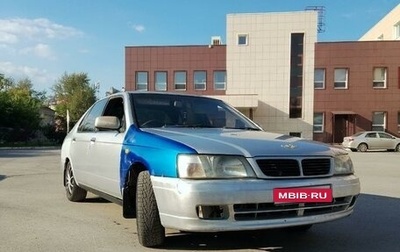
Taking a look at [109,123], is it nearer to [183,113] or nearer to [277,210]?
[183,113]

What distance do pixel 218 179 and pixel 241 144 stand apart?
1.50 feet

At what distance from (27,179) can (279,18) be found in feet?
98.7

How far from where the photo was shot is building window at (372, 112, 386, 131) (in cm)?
3650

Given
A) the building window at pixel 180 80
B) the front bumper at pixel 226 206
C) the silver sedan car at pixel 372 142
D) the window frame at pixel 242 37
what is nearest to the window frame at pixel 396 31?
the window frame at pixel 242 37

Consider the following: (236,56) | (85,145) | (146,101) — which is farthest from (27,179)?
(236,56)

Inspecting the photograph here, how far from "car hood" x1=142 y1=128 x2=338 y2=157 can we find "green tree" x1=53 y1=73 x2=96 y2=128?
197 ft

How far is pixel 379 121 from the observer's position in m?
36.7

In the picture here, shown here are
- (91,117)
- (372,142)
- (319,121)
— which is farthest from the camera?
(319,121)

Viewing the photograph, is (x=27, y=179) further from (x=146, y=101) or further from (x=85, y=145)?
(x=146, y=101)

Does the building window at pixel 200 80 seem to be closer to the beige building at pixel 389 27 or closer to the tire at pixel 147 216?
the beige building at pixel 389 27

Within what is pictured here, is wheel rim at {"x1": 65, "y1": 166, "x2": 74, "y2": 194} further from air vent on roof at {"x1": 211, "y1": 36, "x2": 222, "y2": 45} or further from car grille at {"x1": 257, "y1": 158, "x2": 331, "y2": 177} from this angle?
air vent on roof at {"x1": 211, "y1": 36, "x2": 222, "y2": 45}

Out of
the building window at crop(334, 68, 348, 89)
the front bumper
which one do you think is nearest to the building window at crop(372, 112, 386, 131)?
the building window at crop(334, 68, 348, 89)

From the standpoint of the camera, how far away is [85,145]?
6.55m

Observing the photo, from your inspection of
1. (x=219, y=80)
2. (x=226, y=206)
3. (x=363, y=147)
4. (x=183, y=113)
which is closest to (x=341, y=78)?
(x=363, y=147)
